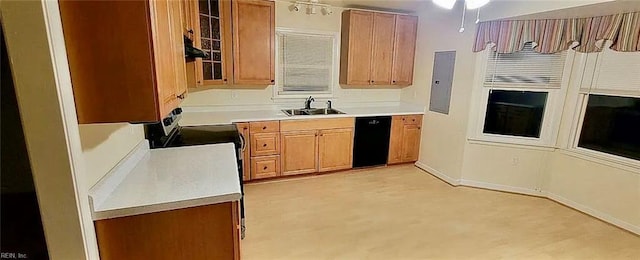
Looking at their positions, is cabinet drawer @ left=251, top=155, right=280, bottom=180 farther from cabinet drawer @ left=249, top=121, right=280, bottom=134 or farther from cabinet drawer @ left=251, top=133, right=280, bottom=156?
cabinet drawer @ left=249, top=121, right=280, bottom=134

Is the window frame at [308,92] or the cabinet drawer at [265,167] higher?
the window frame at [308,92]

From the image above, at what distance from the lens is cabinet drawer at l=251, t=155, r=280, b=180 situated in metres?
3.65

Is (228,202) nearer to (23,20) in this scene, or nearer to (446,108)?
(23,20)

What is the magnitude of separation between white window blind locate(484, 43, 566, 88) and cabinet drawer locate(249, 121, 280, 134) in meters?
2.49

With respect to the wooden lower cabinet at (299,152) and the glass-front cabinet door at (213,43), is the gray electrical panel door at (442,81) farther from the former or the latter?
the glass-front cabinet door at (213,43)

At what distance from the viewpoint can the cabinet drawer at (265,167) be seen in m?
3.65

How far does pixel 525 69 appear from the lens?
3.41 metres

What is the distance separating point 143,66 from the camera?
1152 mm

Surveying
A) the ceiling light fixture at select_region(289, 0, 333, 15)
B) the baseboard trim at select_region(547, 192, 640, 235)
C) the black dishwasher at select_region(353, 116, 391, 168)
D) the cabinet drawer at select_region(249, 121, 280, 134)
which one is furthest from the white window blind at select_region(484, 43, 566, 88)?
the cabinet drawer at select_region(249, 121, 280, 134)

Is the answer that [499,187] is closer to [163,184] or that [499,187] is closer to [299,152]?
[299,152]

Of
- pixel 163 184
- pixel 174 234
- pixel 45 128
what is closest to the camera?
pixel 45 128

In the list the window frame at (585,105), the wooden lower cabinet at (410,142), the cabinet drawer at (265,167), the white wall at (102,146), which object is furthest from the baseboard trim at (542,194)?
the white wall at (102,146)

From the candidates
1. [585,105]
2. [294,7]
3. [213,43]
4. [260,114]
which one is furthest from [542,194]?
[213,43]

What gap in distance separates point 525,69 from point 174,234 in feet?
12.3
